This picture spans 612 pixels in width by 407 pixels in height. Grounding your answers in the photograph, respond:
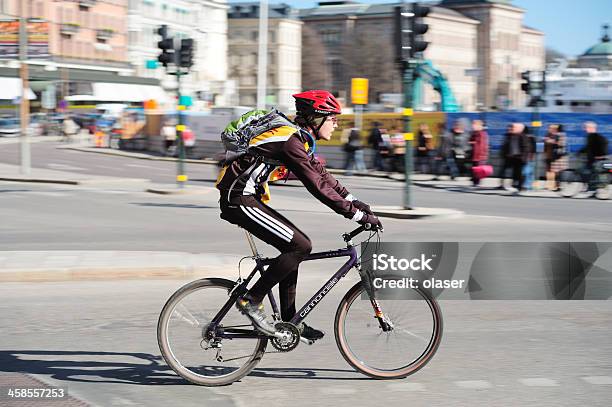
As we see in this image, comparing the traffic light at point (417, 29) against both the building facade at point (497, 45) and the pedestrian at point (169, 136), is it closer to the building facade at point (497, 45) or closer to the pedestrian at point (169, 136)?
the pedestrian at point (169, 136)

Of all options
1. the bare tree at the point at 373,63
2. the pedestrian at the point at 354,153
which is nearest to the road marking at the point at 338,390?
the pedestrian at the point at 354,153

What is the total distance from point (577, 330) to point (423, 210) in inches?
426

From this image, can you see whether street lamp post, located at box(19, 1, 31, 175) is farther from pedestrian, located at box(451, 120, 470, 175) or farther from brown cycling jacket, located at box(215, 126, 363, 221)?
brown cycling jacket, located at box(215, 126, 363, 221)

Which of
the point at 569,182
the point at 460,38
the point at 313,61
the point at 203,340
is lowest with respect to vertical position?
the point at 569,182

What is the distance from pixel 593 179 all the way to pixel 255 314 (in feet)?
64.0

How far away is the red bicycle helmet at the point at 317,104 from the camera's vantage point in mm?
5789

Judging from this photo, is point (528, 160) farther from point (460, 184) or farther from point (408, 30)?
point (408, 30)

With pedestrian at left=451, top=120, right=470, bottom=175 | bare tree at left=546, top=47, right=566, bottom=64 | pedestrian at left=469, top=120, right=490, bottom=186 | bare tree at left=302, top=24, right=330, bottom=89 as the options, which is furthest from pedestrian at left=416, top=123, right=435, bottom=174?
bare tree at left=546, top=47, right=566, bottom=64

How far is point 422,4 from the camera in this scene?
56.4 ft

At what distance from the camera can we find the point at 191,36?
111 m

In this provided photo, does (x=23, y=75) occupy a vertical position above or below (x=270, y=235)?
above

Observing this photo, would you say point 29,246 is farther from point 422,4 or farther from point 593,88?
point 593,88

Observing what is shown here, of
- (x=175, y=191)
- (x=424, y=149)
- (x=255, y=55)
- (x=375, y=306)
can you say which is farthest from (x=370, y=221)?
→ (x=255, y=55)

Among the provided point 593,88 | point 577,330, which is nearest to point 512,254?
point 577,330
